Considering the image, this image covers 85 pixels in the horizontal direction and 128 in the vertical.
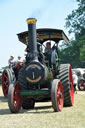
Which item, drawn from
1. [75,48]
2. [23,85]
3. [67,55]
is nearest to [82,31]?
[75,48]

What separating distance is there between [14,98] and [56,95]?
3.58 feet

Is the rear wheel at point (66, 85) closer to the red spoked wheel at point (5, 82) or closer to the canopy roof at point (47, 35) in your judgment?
the canopy roof at point (47, 35)

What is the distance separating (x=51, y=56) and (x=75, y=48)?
55.5 metres

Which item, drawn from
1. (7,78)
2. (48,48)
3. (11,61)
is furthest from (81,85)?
(48,48)

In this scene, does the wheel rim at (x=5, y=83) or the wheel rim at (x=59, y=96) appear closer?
the wheel rim at (x=59, y=96)

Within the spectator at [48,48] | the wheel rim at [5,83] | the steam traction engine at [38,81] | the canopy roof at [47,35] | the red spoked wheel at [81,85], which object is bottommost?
the red spoked wheel at [81,85]

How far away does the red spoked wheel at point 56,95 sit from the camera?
23.2 feet

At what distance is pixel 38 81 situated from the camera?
7.39 meters

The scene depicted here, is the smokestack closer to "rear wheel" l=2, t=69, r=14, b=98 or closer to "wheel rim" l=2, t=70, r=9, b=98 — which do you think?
"rear wheel" l=2, t=69, r=14, b=98

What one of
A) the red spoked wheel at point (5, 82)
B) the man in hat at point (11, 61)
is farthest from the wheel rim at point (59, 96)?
the man in hat at point (11, 61)

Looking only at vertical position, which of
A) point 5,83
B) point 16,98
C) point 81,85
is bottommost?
point 81,85

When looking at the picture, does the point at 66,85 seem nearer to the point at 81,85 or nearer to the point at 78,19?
the point at 81,85

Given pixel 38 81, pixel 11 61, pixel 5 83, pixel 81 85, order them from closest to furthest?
→ pixel 38 81, pixel 5 83, pixel 11 61, pixel 81 85

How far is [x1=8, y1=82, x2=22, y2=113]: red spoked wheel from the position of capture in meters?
7.16
